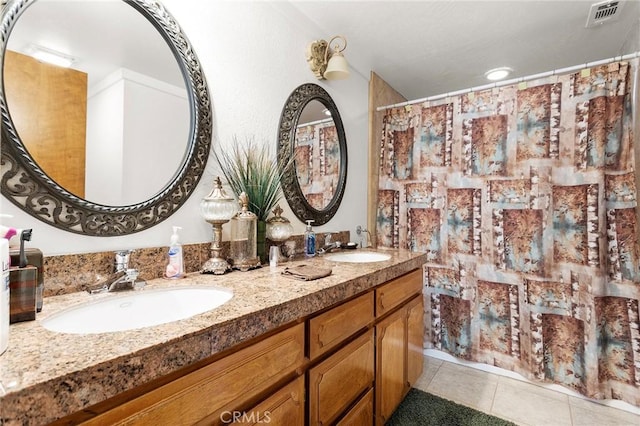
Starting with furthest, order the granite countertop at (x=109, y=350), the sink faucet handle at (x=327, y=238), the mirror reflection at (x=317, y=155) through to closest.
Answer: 1. the sink faucet handle at (x=327, y=238)
2. the mirror reflection at (x=317, y=155)
3. the granite countertop at (x=109, y=350)

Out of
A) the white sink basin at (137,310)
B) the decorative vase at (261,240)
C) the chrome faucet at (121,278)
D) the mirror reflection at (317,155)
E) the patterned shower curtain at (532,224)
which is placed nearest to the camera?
the white sink basin at (137,310)

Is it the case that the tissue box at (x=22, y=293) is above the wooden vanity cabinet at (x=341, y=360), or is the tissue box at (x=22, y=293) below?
above

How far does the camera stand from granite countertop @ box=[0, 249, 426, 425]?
421mm

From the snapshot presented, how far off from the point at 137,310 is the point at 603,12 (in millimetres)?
2850

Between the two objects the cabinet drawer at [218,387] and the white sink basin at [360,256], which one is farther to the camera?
the white sink basin at [360,256]

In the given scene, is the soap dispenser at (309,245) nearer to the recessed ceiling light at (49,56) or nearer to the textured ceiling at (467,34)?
the recessed ceiling light at (49,56)

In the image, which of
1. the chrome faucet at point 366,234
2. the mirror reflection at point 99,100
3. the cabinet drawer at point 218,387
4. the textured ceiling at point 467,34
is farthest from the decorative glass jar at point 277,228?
the textured ceiling at point 467,34

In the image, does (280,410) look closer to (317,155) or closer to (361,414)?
(361,414)

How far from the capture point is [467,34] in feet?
6.38

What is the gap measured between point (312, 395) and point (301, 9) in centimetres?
200

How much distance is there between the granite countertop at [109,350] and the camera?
1.38 feet

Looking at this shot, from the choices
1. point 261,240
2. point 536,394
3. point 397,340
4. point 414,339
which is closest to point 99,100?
point 261,240

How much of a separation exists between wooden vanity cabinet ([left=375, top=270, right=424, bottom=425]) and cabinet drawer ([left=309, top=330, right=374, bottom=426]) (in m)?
0.10

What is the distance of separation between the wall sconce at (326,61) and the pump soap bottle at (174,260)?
136 cm
